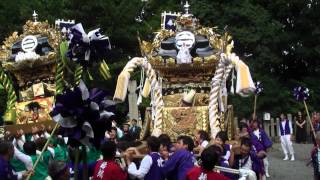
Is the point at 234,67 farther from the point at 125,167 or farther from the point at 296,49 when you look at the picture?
the point at 296,49

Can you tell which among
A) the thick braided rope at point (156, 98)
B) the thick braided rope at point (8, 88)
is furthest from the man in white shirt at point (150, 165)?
the thick braided rope at point (8, 88)

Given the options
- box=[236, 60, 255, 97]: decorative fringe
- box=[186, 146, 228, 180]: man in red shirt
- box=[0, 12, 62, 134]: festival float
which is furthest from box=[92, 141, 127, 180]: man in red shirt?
box=[0, 12, 62, 134]: festival float

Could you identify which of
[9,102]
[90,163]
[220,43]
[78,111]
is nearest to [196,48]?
[220,43]

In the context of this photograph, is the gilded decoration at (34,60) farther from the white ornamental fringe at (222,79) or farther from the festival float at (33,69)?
the white ornamental fringe at (222,79)

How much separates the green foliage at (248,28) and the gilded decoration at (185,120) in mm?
13627

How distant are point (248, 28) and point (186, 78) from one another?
751 inches

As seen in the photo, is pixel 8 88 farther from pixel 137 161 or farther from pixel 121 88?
pixel 137 161

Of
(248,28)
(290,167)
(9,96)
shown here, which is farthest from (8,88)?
(248,28)

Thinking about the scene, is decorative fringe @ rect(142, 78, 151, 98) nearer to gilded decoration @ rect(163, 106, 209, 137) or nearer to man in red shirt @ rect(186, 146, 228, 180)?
gilded decoration @ rect(163, 106, 209, 137)

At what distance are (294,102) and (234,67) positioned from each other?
69.5 ft

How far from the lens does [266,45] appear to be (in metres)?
36.4

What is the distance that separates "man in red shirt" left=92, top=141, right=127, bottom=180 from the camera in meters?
8.65

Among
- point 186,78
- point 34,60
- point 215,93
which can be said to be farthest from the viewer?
point 34,60

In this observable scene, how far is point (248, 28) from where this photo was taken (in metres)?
35.8
